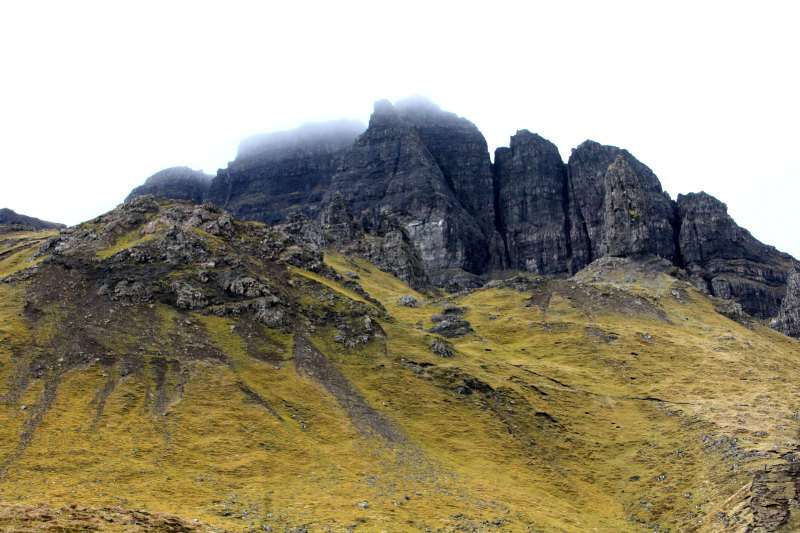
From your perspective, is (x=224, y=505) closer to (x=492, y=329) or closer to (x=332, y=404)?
(x=332, y=404)

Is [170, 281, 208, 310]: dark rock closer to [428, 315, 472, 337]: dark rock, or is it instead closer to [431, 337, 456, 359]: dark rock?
[431, 337, 456, 359]: dark rock

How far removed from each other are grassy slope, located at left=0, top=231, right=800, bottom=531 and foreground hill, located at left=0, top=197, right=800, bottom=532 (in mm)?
402

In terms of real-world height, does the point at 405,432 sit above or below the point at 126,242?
below

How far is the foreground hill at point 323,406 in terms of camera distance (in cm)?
7181

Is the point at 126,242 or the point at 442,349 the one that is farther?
the point at 126,242

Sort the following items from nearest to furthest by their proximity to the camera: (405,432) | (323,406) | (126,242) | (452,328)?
(405,432), (323,406), (126,242), (452,328)

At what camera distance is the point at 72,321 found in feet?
380

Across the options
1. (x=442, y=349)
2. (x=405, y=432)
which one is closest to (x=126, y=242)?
(x=442, y=349)

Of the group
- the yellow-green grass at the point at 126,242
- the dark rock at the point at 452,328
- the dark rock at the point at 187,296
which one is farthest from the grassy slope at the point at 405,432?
the dark rock at the point at 452,328

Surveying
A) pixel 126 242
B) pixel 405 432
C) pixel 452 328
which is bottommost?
pixel 405 432

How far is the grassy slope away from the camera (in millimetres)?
73062

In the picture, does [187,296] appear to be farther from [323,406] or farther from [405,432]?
[405,432]

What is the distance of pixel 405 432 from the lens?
4023 inches

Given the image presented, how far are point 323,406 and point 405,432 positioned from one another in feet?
48.8
